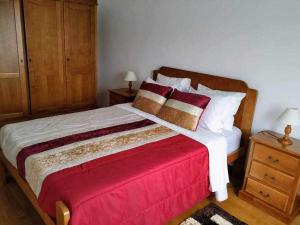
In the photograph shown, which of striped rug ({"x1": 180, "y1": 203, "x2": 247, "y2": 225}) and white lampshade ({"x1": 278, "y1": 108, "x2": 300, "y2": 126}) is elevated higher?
white lampshade ({"x1": 278, "y1": 108, "x2": 300, "y2": 126})

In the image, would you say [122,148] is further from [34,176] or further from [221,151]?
[221,151]

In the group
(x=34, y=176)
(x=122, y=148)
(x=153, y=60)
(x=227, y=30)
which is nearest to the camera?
(x=34, y=176)

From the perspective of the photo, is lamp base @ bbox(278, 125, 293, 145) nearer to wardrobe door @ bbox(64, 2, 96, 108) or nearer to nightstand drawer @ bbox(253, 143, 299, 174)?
nightstand drawer @ bbox(253, 143, 299, 174)

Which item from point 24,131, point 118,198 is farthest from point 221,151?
point 24,131

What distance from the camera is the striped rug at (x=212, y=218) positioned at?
6.60 ft

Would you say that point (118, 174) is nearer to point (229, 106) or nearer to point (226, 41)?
point (229, 106)

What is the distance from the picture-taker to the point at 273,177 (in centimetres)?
211

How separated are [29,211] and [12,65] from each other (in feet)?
7.20

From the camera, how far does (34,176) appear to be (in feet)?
5.36

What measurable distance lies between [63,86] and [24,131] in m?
1.92

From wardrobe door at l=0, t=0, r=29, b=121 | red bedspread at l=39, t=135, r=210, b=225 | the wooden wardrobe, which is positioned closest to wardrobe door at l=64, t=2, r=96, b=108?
the wooden wardrobe

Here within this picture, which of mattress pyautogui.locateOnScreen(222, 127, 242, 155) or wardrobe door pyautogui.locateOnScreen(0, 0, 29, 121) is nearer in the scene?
mattress pyautogui.locateOnScreen(222, 127, 242, 155)

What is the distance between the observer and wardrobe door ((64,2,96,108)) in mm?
3779

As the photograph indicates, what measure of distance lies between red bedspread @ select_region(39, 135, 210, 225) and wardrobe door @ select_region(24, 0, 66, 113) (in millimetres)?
2486
